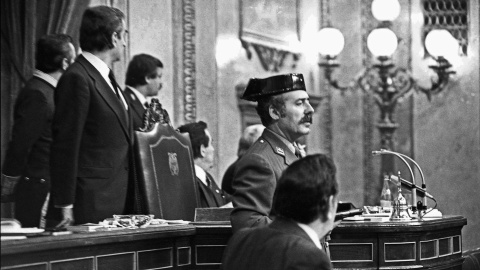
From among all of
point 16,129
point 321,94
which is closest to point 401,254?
point 16,129

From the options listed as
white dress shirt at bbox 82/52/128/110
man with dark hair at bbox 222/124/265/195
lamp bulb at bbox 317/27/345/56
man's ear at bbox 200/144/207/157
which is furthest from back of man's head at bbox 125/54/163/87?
lamp bulb at bbox 317/27/345/56

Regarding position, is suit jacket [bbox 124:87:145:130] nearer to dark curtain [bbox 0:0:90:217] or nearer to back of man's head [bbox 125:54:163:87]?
back of man's head [bbox 125:54:163:87]

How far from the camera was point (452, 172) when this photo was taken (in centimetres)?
1236

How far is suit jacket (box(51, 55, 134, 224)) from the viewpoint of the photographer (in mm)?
4953

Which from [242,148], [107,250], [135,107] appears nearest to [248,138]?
[242,148]

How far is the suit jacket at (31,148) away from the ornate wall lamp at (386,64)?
534 cm

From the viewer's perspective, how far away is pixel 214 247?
210 inches

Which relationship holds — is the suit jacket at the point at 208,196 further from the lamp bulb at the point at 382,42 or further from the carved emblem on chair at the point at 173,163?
the lamp bulb at the point at 382,42

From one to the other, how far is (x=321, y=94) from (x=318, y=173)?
9055 mm

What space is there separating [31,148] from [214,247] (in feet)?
3.94

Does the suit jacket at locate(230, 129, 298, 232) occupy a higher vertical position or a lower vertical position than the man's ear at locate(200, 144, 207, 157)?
lower

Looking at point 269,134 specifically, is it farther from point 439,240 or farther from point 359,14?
point 359,14

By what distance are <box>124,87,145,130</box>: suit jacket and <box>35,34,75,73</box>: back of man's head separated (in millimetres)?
863

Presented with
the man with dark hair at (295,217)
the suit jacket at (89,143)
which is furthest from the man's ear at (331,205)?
the suit jacket at (89,143)
